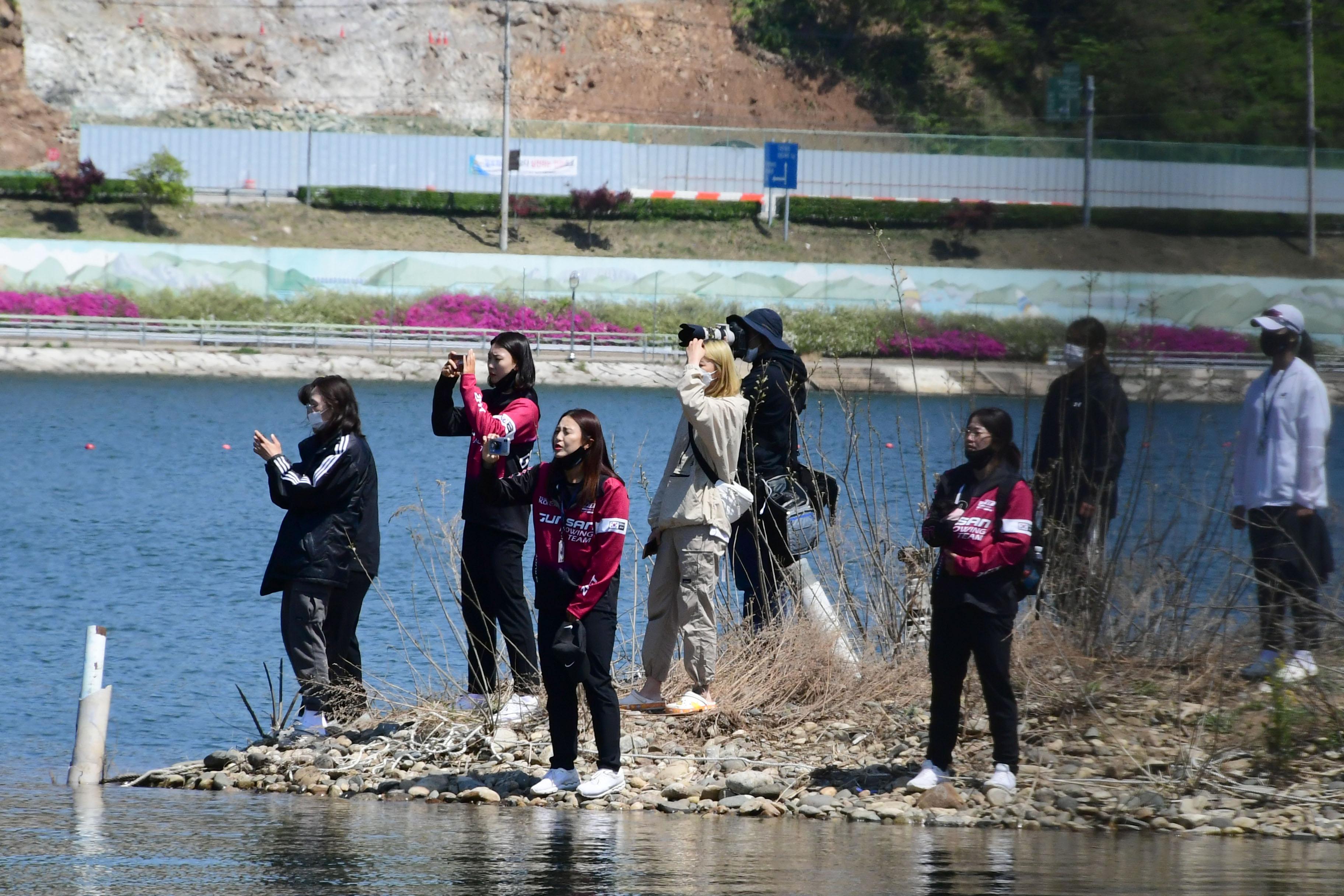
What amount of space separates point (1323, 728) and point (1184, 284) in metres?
2.04

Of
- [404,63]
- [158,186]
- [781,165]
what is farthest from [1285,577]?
[404,63]

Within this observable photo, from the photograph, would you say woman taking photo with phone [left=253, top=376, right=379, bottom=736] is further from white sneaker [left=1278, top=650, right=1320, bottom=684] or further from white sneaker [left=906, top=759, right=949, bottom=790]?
white sneaker [left=1278, top=650, right=1320, bottom=684]

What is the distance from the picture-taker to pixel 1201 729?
6.82 metres

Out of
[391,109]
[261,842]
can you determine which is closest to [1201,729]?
[261,842]

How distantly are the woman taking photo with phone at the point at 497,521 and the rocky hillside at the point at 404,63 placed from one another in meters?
66.2

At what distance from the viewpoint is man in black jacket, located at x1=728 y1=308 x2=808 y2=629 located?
776 centimetres

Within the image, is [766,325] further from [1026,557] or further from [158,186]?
[158,186]

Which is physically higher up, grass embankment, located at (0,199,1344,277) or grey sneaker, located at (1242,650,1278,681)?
grass embankment, located at (0,199,1344,277)

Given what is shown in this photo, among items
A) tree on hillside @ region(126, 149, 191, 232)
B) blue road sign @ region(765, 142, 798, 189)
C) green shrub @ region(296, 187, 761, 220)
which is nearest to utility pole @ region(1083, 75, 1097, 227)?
blue road sign @ region(765, 142, 798, 189)

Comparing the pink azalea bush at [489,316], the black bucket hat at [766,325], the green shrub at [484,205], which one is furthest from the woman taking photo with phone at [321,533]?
the green shrub at [484,205]

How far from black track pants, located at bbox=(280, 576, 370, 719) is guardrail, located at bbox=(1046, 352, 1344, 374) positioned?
12.7 feet

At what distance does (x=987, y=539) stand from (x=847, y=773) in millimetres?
1404

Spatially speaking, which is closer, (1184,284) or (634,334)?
(1184,284)

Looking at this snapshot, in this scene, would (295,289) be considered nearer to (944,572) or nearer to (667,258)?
(667,258)
